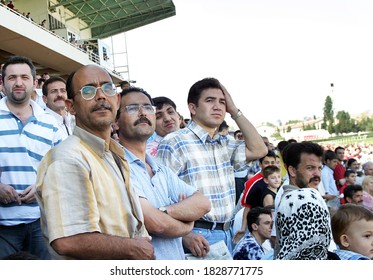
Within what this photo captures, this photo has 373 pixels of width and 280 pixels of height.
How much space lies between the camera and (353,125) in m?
2.72

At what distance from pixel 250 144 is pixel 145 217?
29.2 inches

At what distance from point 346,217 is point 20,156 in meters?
Answer: 1.22

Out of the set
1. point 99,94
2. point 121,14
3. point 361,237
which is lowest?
point 361,237

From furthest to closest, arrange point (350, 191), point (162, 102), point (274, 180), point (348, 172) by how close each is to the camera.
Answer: point (348, 172)
point (350, 191)
point (274, 180)
point (162, 102)

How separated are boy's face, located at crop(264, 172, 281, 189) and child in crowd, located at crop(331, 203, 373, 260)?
1224mm

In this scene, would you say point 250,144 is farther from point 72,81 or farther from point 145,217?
point 72,81

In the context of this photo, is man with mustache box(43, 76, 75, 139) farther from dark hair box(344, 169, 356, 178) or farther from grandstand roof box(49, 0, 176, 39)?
dark hair box(344, 169, 356, 178)

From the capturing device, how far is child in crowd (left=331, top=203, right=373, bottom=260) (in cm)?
193

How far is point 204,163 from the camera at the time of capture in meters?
2.10

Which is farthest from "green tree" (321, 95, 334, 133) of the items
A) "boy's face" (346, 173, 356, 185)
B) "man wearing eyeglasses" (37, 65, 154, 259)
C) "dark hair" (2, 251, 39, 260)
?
"boy's face" (346, 173, 356, 185)

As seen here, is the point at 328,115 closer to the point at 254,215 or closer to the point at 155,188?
the point at 254,215

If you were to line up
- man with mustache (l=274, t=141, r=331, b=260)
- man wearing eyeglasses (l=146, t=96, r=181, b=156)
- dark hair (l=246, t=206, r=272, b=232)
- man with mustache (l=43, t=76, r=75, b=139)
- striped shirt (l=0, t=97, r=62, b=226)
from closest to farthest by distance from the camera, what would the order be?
man with mustache (l=274, t=141, r=331, b=260) → striped shirt (l=0, t=97, r=62, b=226) → man with mustache (l=43, t=76, r=75, b=139) → man wearing eyeglasses (l=146, t=96, r=181, b=156) → dark hair (l=246, t=206, r=272, b=232)

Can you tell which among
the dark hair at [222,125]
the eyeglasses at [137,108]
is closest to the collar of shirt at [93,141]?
the eyeglasses at [137,108]

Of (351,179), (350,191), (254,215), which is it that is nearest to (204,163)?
(254,215)
